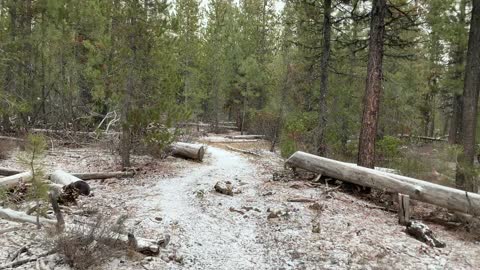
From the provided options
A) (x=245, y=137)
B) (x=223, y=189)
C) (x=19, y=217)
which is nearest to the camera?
(x=19, y=217)

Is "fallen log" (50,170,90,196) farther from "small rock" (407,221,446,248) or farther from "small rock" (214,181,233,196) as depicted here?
"small rock" (407,221,446,248)

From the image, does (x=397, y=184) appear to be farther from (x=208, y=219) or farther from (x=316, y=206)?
(x=208, y=219)

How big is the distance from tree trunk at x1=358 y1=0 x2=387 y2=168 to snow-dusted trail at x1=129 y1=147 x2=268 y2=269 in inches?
120

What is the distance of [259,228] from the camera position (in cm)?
681

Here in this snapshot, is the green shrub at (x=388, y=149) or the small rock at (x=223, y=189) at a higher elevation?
the green shrub at (x=388, y=149)

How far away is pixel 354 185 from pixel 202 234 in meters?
4.72

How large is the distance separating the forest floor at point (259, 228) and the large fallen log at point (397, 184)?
0.42 metres

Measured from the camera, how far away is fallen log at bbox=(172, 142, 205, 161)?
528 inches

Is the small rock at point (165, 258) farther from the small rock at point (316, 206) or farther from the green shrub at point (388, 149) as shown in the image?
the green shrub at point (388, 149)

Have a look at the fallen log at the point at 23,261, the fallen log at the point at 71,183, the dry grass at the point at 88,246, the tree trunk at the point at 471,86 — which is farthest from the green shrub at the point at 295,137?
the fallen log at the point at 23,261

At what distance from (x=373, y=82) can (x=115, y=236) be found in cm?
708

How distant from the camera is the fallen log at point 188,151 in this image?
13.4 meters

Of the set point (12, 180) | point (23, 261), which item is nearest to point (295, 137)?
point (12, 180)

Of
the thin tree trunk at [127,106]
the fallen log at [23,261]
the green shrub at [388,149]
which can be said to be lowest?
the fallen log at [23,261]
